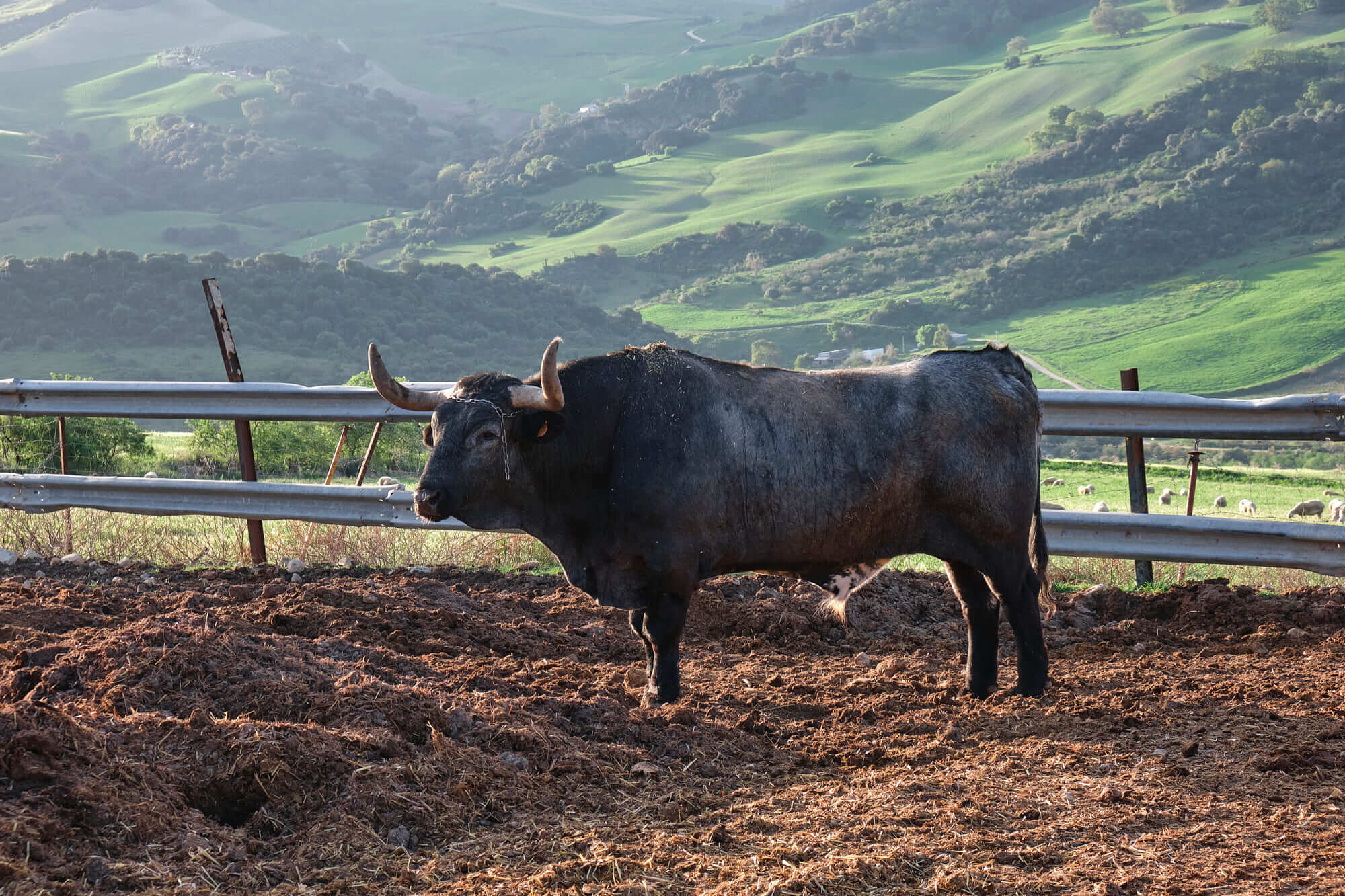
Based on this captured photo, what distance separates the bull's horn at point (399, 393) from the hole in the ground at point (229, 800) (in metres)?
2.19

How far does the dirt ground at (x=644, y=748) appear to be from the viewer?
138 inches

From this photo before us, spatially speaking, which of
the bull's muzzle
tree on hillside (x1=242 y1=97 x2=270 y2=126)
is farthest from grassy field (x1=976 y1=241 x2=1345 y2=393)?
tree on hillside (x1=242 y1=97 x2=270 y2=126)

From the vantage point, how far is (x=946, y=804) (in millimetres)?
4047

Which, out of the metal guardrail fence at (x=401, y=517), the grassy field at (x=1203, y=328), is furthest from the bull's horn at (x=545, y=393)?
the grassy field at (x=1203, y=328)

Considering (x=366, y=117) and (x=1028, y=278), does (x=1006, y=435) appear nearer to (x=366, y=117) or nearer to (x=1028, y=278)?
(x=1028, y=278)

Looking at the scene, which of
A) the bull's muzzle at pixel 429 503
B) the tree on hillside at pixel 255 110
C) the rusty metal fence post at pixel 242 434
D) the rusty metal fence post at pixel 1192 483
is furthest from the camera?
the tree on hillside at pixel 255 110

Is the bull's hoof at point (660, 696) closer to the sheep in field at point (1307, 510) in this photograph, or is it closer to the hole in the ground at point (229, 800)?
the hole in the ground at point (229, 800)

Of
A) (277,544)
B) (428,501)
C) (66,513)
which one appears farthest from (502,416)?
(66,513)

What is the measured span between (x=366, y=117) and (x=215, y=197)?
35434 millimetres

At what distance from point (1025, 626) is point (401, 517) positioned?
4.18m

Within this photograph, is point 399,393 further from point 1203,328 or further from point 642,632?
point 1203,328

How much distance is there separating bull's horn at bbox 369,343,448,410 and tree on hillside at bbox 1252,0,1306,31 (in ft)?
494

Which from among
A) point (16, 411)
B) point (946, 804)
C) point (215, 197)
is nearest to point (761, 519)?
point (946, 804)

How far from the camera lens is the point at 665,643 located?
565 centimetres
